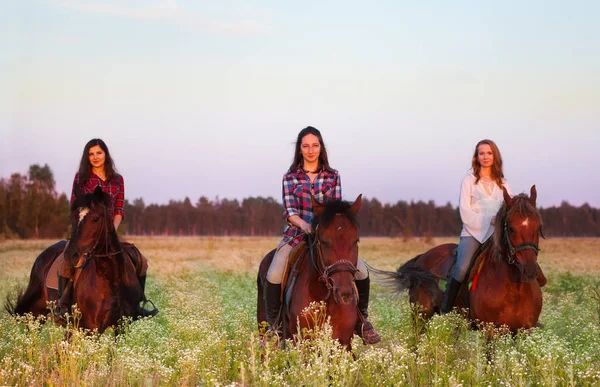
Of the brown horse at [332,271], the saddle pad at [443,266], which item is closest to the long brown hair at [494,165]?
the saddle pad at [443,266]

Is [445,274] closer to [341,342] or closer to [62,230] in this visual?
[341,342]

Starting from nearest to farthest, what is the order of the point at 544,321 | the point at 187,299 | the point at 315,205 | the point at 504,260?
the point at 315,205 < the point at 504,260 < the point at 544,321 < the point at 187,299

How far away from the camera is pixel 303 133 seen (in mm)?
8125

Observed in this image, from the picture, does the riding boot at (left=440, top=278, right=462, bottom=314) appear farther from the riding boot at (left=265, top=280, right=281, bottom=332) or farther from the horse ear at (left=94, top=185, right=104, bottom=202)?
the horse ear at (left=94, top=185, right=104, bottom=202)

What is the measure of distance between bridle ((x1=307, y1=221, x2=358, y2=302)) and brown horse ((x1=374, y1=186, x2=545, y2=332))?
2505 mm

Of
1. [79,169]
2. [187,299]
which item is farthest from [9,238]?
[79,169]

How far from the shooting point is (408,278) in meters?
11.3

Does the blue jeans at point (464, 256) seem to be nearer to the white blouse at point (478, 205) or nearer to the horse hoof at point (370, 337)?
the white blouse at point (478, 205)

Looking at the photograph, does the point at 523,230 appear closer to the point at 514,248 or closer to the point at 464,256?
the point at 514,248

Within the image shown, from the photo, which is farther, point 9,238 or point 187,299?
point 9,238

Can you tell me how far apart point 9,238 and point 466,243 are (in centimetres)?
6225

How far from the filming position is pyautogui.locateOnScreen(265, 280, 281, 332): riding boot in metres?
7.91

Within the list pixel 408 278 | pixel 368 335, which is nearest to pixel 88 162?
pixel 368 335

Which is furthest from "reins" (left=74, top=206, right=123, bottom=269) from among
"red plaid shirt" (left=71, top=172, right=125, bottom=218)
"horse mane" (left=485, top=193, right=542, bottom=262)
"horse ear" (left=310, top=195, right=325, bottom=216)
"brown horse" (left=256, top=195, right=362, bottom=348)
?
A: "horse mane" (left=485, top=193, right=542, bottom=262)
